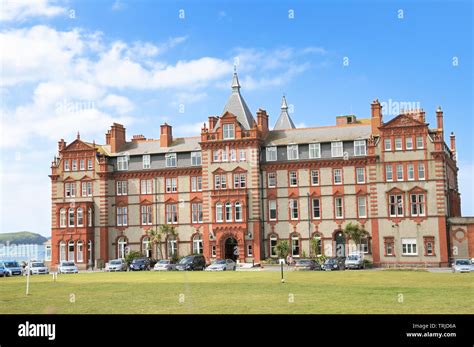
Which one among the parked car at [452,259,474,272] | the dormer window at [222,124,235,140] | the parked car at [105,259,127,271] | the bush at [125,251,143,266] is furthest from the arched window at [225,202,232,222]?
the parked car at [452,259,474,272]

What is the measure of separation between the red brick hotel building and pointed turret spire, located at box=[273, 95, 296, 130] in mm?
15078

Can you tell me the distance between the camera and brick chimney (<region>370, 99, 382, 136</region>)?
234 feet

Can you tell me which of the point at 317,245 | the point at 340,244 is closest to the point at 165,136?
the point at 317,245

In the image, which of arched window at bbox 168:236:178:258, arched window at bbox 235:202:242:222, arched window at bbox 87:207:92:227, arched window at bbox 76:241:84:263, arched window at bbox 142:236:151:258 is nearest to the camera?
arched window at bbox 235:202:242:222

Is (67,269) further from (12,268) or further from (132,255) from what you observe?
(132,255)

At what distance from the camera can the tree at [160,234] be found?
7719 centimetres

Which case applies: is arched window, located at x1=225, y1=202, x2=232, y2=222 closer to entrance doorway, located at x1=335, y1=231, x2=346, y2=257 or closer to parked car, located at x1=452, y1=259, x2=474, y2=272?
entrance doorway, located at x1=335, y1=231, x2=346, y2=257

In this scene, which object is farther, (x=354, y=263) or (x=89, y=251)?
(x=89, y=251)

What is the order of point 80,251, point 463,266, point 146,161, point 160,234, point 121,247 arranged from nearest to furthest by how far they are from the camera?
point 463,266 < point 160,234 < point 80,251 < point 146,161 < point 121,247

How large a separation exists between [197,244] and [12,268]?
22.2 m

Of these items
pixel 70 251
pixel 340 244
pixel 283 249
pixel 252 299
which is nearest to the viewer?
pixel 252 299

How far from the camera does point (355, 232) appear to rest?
226ft

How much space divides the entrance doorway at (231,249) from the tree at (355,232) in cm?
1341
